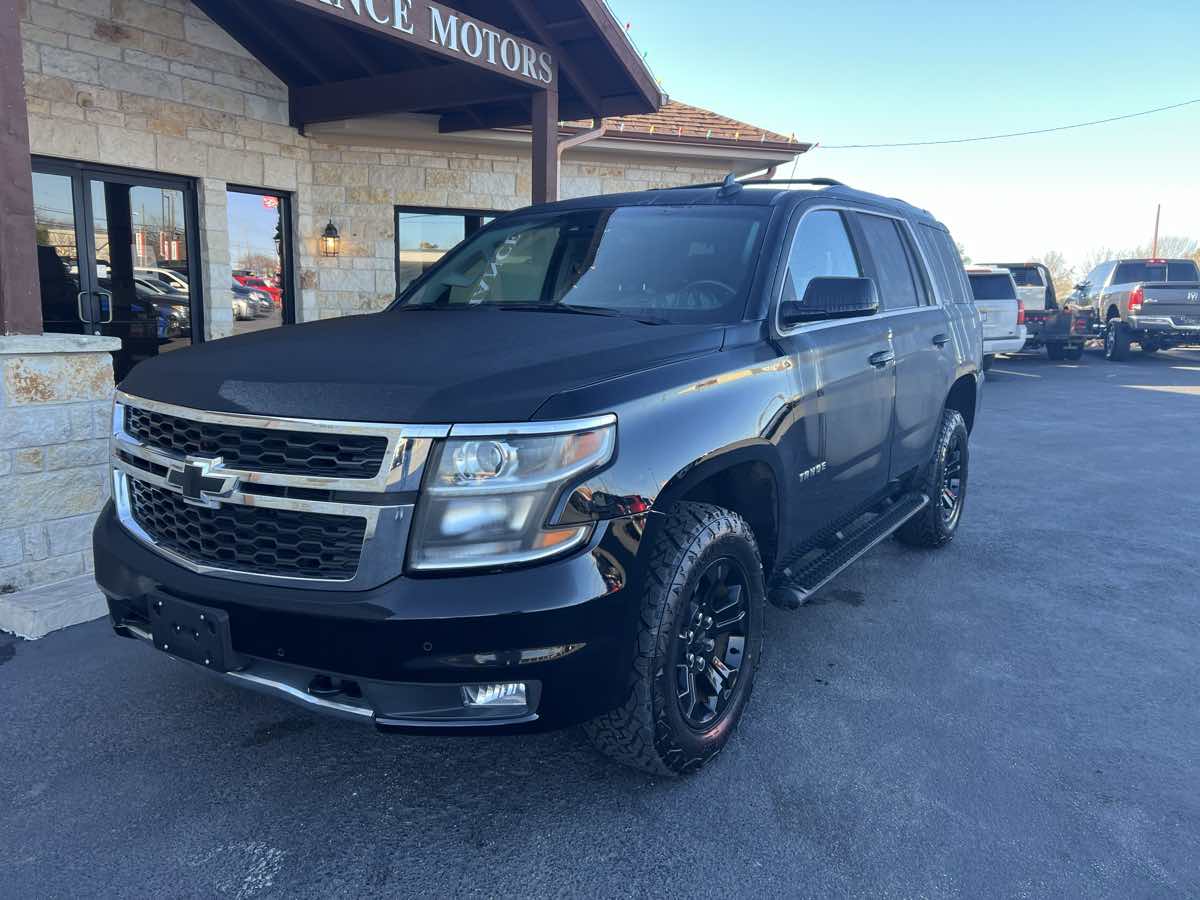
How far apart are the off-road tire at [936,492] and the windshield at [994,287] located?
1209 centimetres

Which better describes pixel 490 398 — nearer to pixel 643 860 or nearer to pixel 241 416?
pixel 241 416

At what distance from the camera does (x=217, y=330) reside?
9.39 meters

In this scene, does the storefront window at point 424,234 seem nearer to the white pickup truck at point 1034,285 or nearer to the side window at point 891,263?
the side window at point 891,263

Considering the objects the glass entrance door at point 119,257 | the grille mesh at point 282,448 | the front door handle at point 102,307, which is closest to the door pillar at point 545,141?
the glass entrance door at point 119,257

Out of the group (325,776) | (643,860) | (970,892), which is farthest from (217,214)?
(970,892)

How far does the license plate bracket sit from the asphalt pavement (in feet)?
1.79

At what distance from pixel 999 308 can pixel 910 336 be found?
13236mm

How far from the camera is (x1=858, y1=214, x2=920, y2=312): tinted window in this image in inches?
179

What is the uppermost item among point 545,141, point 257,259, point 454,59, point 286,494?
point 454,59

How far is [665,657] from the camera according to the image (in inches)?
104

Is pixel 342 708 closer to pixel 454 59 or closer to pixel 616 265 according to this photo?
pixel 616 265

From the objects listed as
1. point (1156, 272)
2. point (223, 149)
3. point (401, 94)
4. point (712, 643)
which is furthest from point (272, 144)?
point (1156, 272)

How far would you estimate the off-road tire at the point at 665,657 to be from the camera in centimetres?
259

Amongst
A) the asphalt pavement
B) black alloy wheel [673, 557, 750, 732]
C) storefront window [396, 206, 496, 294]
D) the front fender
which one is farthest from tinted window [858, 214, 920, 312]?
storefront window [396, 206, 496, 294]
